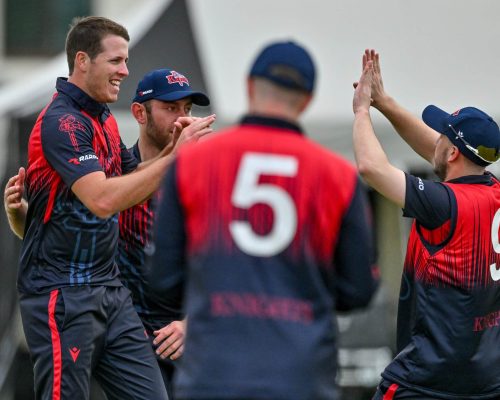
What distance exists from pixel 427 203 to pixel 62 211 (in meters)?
1.68

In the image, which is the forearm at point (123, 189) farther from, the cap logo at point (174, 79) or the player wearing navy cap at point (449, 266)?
the cap logo at point (174, 79)

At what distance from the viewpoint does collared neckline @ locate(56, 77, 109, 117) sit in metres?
5.24

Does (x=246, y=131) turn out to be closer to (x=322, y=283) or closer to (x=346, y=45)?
(x=322, y=283)

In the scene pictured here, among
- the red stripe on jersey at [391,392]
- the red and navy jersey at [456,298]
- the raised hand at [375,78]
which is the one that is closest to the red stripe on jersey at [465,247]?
the red and navy jersey at [456,298]

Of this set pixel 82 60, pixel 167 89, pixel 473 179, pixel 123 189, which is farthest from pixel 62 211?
pixel 473 179

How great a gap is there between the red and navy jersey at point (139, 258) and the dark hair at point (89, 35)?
2.98 feet

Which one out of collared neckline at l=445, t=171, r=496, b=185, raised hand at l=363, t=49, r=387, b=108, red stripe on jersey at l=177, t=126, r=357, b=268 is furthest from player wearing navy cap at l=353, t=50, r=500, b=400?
red stripe on jersey at l=177, t=126, r=357, b=268

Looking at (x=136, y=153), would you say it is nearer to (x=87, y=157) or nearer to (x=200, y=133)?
(x=87, y=157)

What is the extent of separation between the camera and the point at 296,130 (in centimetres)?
381

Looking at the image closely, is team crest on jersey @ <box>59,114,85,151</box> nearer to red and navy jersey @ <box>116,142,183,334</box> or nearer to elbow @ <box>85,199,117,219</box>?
elbow @ <box>85,199,117,219</box>

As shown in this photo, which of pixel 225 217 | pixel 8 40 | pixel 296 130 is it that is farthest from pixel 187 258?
pixel 8 40

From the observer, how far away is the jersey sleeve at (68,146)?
495 cm

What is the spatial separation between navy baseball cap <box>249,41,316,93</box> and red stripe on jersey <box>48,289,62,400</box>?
6.09ft

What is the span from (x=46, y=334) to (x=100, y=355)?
1.11ft
